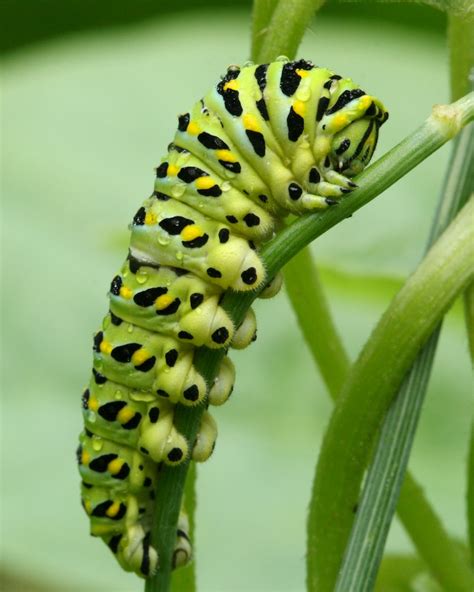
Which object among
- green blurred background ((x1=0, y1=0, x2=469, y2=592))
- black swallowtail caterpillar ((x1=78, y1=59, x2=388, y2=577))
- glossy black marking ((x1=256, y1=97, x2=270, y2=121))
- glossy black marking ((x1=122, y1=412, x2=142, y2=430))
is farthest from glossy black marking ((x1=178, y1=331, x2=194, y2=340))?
green blurred background ((x1=0, y1=0, x2=469, y2=592))

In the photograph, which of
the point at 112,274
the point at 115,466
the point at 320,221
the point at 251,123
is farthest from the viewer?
the point at 112,274

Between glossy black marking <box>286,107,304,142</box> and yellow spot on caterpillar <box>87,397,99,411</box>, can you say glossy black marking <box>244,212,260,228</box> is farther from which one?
yellow spot on caterpillar <box>87,397,99,411</box>

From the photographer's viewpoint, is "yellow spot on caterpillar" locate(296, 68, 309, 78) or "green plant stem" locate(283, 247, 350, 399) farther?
"green plant stem" locate(283, 247, 350, 399)

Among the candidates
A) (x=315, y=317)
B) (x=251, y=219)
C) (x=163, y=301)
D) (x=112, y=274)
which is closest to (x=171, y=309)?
(x=163, y=301)

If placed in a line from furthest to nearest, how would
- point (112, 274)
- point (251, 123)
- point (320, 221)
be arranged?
point (112, 274)
point (251, 123)
point (320, 221)

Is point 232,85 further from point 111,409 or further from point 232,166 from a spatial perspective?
point 111,409

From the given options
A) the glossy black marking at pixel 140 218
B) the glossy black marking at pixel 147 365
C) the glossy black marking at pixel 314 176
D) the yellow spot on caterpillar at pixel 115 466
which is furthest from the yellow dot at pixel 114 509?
the glossy black marking at pixel 314 176

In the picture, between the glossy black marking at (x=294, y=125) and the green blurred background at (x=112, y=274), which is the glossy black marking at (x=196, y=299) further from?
the green blurred background at (x=112, y=274)
